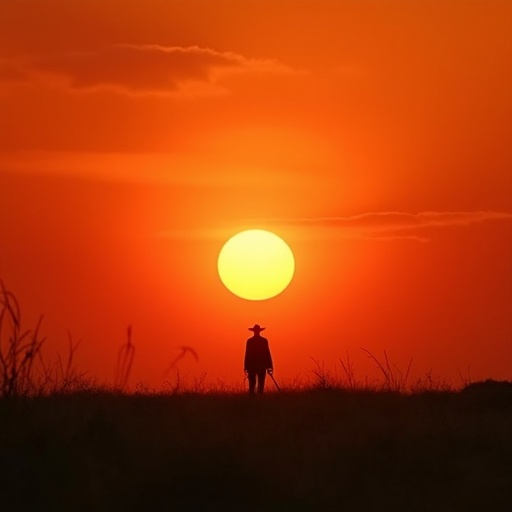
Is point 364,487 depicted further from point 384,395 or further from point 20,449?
point 384,395

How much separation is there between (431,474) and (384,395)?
5.10m

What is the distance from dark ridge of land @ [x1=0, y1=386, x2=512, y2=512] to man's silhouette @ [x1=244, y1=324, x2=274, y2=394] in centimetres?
546

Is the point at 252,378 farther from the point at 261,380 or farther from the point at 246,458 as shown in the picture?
the point at 246,458

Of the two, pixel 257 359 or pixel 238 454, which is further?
pixel 257 359

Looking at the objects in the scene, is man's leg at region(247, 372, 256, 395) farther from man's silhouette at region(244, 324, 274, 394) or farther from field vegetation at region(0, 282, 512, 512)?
field vegetation at region(0, 282, 512, 512)

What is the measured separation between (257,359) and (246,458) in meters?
9.36

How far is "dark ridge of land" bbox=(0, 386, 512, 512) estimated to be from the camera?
12828 millimetres

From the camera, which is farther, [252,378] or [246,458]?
[252,378]

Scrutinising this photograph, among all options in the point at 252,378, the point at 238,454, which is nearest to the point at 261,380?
the point at 252,378

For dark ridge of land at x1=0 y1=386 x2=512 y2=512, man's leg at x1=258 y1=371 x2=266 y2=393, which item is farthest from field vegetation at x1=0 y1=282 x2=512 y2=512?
man's leg at x1=258 y1=371 x2=266 y2=393

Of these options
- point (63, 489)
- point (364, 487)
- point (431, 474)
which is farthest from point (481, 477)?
point (63, 489)

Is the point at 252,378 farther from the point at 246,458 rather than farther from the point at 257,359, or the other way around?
the point at 246,458

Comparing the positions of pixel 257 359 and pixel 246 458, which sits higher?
pixel 257 359

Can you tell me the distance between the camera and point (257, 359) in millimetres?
22953
